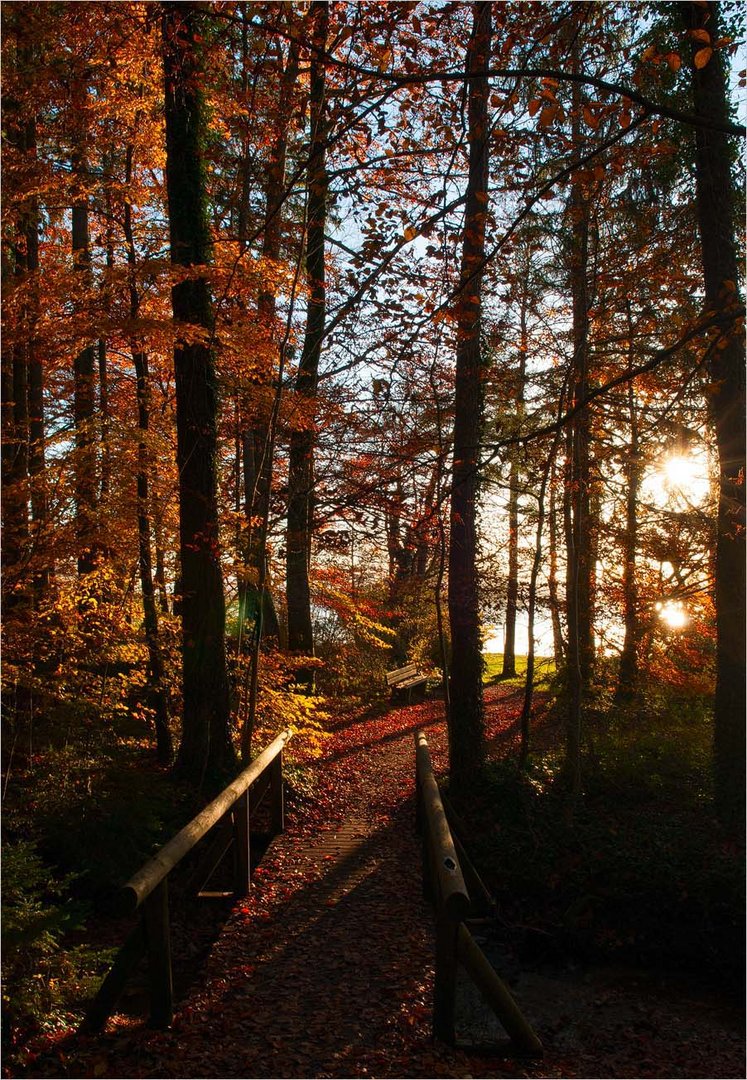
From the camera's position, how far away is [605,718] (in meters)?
13.0

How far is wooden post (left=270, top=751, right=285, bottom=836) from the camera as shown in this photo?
8461 mm

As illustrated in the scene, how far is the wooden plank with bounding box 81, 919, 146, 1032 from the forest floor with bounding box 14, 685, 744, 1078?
0.27ft

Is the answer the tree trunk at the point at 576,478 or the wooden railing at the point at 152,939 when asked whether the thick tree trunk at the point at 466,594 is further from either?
the wooden railing at the point at 152,939

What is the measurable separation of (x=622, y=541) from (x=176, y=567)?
24.2 feet

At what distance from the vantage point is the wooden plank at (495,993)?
4.08m

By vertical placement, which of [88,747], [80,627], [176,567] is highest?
[176,567]

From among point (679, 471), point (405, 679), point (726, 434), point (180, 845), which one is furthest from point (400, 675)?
point (180, 845)

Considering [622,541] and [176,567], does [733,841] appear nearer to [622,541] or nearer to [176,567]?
[622,541]

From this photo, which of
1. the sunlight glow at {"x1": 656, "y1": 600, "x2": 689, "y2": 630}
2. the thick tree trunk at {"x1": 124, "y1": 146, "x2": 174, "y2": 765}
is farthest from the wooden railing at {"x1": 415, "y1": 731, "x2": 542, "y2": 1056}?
the sunlight glow at {"x1": 656, "y1": 600, "x2": 689, "y2": 630}

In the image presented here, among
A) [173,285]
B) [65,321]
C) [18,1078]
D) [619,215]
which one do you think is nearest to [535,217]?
[619,215]

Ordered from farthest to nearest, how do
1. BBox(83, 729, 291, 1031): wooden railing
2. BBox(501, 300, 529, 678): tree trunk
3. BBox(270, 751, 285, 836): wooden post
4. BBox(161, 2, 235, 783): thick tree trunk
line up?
1. BBox(501, 300, 529, 678): tree trunk
2. BBox(161, 2, 235, 783): thick tree trunk
3. BBox(270, 751, 285, 836): wooden post
4. BBox(83, 729, 291, 1031): wooden railing

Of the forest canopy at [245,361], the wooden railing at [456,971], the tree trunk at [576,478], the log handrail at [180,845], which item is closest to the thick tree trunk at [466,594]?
the forest canopy at [245,361]

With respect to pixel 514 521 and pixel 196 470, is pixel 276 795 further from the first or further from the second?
pixel 514 521

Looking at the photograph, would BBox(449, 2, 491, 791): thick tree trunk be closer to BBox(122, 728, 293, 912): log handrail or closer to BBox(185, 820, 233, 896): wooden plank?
BBox(122, 728, 293, 912): log handrail
